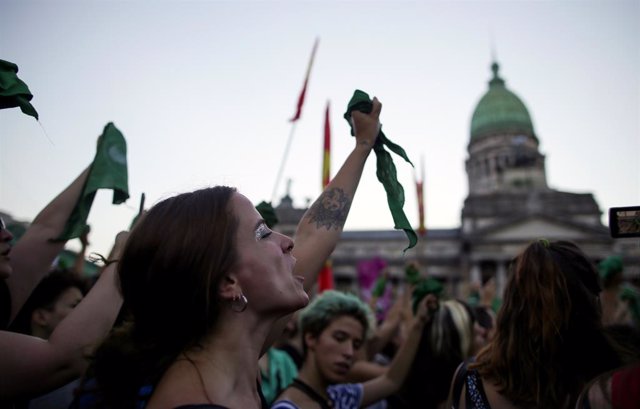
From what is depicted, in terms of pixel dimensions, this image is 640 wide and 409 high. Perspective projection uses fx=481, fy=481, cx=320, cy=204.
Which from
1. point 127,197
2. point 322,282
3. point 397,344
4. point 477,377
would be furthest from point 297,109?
point 477,377

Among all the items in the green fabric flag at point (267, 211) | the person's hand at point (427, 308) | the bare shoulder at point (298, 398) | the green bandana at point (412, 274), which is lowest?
the bare shoulder at point (298, 398)

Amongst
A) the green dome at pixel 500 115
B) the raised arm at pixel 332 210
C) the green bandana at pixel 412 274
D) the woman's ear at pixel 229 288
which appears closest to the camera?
the woman's ear at pixel 229 288

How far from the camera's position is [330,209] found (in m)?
2.40

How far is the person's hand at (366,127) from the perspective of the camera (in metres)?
2.50

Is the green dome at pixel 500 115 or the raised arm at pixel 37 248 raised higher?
the green dome at pixel 500 115

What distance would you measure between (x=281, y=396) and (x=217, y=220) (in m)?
1.58

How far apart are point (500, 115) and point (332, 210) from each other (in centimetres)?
5482

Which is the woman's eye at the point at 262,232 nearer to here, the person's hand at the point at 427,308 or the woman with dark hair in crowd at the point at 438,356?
the person's hand at the point at 427,308

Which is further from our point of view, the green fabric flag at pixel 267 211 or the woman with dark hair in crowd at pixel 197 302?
the green fabric flag at pixel 267 211

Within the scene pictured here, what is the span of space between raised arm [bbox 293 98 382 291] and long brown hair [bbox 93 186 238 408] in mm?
728

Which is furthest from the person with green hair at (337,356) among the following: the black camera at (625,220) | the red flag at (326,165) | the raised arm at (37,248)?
the red flag at (326,165)

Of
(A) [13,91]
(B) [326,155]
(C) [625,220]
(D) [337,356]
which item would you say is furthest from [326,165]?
(C) [625,220]

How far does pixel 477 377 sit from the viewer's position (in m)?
2.19

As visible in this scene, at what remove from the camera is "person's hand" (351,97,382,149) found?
250 cm
